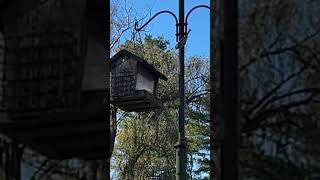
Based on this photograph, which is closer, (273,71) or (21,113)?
(273,71)

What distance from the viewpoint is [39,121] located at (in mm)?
4297

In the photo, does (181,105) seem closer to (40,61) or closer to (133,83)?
(133,83)

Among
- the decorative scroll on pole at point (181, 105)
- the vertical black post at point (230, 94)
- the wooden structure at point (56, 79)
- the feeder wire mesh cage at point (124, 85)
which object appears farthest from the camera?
the decorative scroll on pole at point (181, 105)

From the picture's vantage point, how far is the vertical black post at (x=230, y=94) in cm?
312

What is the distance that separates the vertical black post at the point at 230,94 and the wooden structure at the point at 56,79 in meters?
1.17

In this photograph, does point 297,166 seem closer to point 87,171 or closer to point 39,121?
point 87,171

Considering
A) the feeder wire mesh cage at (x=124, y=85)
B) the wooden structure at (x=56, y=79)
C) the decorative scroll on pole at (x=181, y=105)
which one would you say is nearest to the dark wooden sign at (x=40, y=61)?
the wooden structure at (x=56, y=79)

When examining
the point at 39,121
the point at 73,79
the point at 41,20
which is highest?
the point at 41,20

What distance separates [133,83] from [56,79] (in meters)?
1.67

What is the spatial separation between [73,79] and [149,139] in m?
10.3

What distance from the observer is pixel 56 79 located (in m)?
4.26

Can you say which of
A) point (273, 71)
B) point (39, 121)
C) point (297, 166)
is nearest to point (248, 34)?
point (273, 71)

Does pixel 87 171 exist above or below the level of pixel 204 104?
below

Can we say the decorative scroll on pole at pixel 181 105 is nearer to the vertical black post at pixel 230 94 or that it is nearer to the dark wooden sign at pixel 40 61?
the dark wooden sign at pixel 40 61
